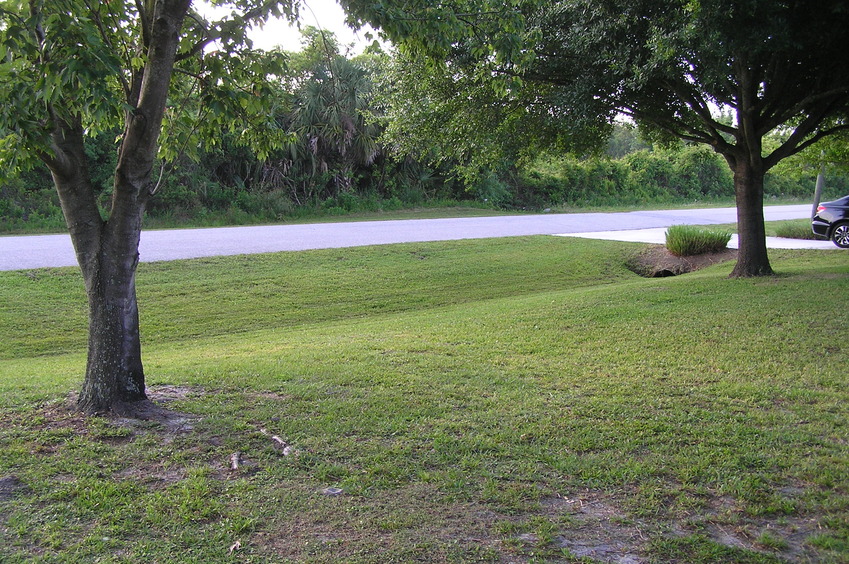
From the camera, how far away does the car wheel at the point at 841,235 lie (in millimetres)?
18500

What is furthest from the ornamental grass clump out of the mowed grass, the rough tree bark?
the rough tree bark

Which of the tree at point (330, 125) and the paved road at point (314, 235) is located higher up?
the tree at point (330, 125)

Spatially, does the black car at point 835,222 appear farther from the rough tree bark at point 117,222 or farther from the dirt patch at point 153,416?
the rough tree bark at point 117,222

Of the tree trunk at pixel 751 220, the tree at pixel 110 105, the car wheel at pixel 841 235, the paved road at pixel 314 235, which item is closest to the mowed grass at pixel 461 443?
the tree at pixel 110 105

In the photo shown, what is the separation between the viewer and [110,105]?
4.14 meters

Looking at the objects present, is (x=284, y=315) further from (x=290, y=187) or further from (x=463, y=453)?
(x=290, y=187)

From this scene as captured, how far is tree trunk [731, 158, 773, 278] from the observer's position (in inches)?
511

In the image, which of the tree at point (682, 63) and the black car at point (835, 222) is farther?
the black car at point (835, 222)

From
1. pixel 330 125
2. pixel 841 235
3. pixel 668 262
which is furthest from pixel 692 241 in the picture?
pixel 330 125

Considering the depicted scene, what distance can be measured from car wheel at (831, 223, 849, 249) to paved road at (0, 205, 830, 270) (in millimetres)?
6455

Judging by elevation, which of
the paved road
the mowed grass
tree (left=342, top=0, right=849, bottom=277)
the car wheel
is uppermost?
tree (left=342, top=0, right=849, bottom=277)

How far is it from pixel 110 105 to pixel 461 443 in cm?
322

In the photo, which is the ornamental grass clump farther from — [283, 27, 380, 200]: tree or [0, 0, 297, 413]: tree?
[0, 0, 297, 413]: tree

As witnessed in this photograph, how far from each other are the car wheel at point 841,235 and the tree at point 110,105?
17.3 meters
